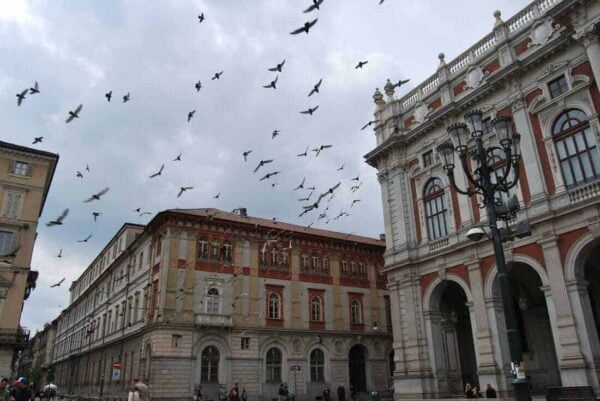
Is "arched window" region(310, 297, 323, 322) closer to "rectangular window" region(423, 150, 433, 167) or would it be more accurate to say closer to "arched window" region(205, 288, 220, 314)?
"arched window" region(205, 288, 220, 314)

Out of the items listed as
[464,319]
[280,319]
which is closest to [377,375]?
[280,319]

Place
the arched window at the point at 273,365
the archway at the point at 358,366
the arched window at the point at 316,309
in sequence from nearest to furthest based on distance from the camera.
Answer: the arched window at the point at 273,365 → the arched window at the point at 316,309 → the archway at the point at 358,366

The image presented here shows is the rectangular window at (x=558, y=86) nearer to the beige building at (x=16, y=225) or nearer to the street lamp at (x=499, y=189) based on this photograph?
the street lamp at (x=499, y=189)

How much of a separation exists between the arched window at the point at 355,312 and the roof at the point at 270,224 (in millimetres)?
5762

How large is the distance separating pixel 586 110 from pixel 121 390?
37521 millimetres

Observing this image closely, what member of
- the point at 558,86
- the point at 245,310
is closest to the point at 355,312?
the point at 245,310

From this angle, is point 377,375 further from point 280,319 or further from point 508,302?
point 508,302

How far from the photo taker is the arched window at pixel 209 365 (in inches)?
1297

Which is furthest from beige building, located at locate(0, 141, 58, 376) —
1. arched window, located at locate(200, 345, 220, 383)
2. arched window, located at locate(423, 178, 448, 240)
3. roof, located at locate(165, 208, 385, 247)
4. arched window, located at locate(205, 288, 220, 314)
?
arched window, located at locate(423, 178, 448, 240)

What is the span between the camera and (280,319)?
37312 mm

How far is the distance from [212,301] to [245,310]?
2680 mm

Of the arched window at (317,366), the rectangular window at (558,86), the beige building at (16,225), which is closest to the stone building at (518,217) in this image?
the rectangular window at (558,86)

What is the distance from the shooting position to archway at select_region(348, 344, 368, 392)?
39250mm

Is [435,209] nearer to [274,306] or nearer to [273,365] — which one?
[274,306]
